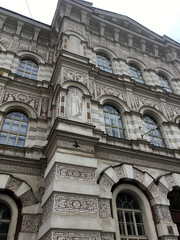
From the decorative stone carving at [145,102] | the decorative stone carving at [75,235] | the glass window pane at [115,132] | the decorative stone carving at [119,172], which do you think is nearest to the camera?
the decorative stone carving at [75,235]

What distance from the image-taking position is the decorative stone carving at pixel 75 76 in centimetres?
975

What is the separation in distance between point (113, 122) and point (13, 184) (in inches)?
206

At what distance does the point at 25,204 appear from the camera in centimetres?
702

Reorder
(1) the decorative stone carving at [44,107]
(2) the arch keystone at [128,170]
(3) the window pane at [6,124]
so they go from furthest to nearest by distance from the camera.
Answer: (1) the decorative stone carving at [44,107]
(3) the window pane at [6,124]
(2) the arch keystone at [128,170]

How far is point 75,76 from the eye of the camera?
392 inches

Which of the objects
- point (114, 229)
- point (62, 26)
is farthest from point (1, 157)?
point (62, 26)

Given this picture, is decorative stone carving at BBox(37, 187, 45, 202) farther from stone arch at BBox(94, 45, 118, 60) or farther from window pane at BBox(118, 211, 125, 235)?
stone arch at BBox(94, 45, 118, 60)

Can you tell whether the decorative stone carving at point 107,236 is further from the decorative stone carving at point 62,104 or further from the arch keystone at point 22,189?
the decorative stone carving at point 62,104

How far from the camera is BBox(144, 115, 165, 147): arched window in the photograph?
1039cm

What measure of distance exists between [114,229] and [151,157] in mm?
3596

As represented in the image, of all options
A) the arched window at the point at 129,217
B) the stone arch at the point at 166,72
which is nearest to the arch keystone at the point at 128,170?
the arched window at the point at 129,217

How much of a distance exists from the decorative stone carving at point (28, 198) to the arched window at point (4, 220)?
62 cm

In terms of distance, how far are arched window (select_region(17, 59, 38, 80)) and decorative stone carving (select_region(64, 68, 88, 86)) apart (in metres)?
2.82

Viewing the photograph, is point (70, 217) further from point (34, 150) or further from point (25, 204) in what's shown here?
point (34, 150)
